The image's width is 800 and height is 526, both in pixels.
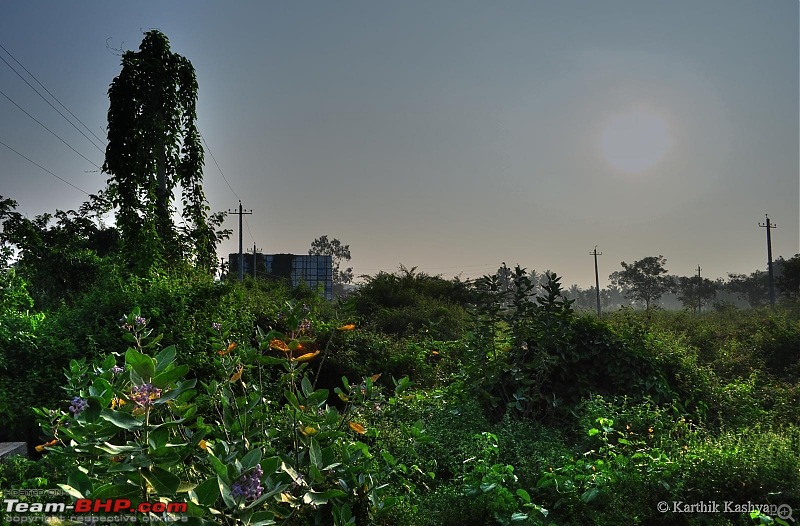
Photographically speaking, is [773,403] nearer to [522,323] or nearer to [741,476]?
[522,323]

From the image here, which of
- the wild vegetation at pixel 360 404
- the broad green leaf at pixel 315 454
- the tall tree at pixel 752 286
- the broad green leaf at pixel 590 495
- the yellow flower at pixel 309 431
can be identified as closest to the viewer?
the wild vegetation at pixel 360 404

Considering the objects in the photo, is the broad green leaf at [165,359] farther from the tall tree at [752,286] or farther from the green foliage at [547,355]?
the tall tree at [752,286]

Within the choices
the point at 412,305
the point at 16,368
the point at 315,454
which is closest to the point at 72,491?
the point at 315,454

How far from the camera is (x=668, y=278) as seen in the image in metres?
60.2


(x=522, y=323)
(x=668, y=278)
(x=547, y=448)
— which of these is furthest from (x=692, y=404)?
(x=668, y=278)

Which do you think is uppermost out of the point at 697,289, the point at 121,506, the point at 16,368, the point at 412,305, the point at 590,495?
the point at 697,289

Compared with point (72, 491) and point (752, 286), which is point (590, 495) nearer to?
point (72, 491)

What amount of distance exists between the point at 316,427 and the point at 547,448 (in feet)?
6.62

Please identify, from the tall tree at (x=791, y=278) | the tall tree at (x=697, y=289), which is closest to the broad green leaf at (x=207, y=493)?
the tall tree at (x=791, y=278)

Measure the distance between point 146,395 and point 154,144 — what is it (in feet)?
27.5

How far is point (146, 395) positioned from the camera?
5.71ft

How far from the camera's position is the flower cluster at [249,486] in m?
1.85

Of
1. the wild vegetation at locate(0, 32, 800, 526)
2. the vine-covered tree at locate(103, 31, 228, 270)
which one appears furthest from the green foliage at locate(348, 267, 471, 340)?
the vine-covered tree at locate(103, 31, 228, 270)

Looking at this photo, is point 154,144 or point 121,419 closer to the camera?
point 121,419
